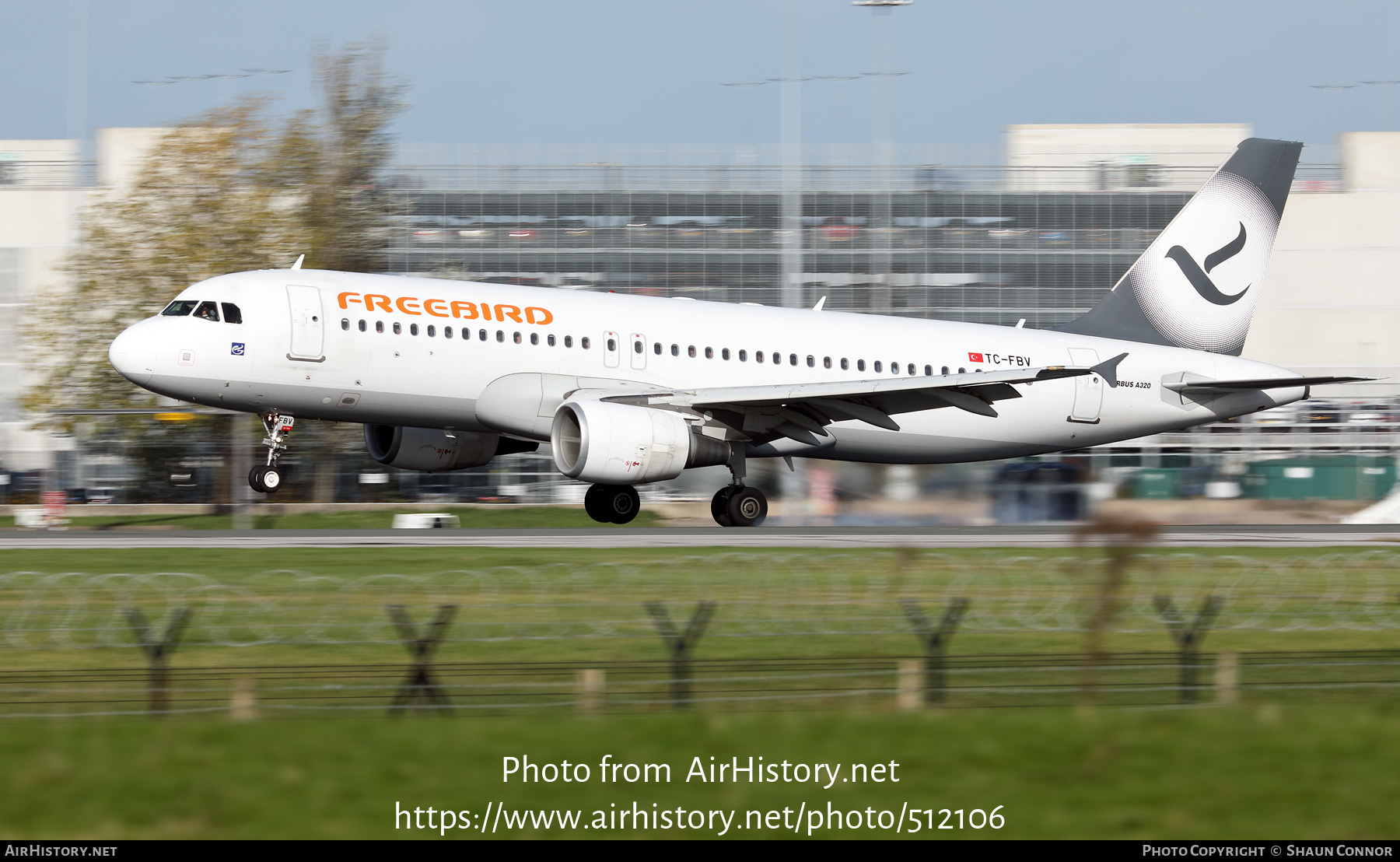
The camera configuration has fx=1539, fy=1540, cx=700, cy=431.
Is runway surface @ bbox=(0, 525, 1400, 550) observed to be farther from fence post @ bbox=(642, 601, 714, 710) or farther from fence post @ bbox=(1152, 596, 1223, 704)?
fence post @ bbox=(642, 601, 714, 710)

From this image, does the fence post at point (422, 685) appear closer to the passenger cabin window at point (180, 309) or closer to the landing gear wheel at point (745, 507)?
the passenger cabin window at point (180, 309)

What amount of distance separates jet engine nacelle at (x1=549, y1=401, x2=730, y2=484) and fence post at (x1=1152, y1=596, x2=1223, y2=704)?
11.0 m

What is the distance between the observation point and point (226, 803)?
8914mm

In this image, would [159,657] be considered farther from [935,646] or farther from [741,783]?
[935,646]

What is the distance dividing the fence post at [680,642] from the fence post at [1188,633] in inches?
144

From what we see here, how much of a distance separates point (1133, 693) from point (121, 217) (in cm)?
3922

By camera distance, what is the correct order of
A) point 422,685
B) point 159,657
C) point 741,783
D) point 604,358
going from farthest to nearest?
point 604,358 < point 159,657 < point 422,685 < point 741,783

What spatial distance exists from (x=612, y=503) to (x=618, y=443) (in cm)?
418

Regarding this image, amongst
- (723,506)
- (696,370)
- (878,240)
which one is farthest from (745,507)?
(878,240)

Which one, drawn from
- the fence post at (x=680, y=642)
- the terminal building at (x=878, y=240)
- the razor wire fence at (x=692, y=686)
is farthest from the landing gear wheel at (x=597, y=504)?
the terminal building at (x=878, y=240)

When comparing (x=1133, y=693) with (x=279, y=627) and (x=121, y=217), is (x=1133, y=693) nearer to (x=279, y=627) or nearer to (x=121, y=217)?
(x=279, y=627)

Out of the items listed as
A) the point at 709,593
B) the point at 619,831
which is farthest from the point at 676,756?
the point at 709,593

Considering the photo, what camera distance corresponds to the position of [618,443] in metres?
25.0

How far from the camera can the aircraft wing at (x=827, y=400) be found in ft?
86.0
